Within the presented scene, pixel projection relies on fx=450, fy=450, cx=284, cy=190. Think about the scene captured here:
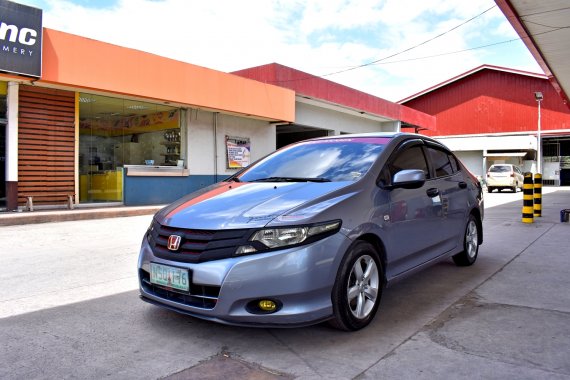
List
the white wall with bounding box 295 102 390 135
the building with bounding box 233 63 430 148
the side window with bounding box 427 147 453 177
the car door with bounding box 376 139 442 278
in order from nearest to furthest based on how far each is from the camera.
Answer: the car door with bounding box 376 139 442 278 → the side window with bounding box 427 147 453 177 → the building with bounding box 233 63 430 148 → the white wall with bounding box 295 102 390 135

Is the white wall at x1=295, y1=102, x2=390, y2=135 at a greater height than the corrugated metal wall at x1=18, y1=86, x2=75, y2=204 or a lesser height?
greater

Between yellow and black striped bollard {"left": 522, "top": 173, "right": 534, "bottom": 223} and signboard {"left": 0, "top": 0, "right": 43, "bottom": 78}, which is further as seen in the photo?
signboard {"left": 0, "top": 0, "right": 43, "bottom": 78}

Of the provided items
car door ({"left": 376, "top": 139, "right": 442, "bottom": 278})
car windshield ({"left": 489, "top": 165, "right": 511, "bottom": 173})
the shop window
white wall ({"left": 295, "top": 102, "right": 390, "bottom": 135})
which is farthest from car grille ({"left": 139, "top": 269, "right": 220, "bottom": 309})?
car windshield ({"left": 489, "top": 165, "right": 511, "bottom": 173})

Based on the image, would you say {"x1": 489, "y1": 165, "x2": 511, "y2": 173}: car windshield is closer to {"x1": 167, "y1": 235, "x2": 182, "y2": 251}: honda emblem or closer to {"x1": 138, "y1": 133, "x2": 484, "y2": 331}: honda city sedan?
{"x1": 138, "y1": 133, "x2": 484, "y2": 331}: honda city sedan

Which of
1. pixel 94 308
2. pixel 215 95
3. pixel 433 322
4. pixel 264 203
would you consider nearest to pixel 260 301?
pixel 264 203

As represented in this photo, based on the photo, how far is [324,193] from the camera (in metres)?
3.41

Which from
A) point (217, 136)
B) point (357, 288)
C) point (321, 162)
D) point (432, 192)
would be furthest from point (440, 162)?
point (217, 136)

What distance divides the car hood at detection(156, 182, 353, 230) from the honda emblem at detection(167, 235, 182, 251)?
0.09m

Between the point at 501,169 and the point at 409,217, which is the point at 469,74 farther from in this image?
the point at 409,217

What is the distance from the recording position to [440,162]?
512 cm

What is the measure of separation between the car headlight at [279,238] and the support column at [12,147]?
10.8 meters

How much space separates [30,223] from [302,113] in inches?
492

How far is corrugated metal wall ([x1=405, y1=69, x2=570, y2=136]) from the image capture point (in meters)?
40.6

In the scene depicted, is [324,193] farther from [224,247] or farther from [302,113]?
[302,113]
